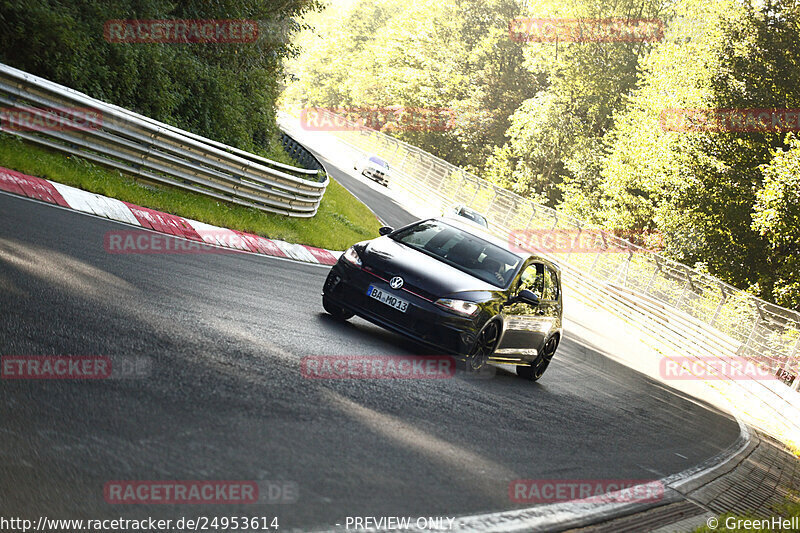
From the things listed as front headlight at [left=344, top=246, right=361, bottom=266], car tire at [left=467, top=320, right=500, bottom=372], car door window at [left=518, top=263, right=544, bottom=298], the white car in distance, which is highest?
car door window at [left=518, top=263, right=544, bottom=298]

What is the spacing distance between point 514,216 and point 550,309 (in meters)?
33.7

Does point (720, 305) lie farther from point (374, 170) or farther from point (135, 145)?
point (374, 170)

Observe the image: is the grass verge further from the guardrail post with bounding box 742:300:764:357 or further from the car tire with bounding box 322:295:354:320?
the guardrail post with bounding box 742:300:764:357

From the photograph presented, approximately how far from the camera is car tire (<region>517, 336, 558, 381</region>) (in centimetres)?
1101

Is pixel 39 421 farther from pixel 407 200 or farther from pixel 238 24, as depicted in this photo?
pixel 407 200

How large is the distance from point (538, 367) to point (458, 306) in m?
2.68

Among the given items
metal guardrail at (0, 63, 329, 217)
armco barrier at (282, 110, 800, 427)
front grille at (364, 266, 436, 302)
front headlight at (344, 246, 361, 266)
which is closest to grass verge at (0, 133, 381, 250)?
metal guardrail at (0, 63, 329, 217)

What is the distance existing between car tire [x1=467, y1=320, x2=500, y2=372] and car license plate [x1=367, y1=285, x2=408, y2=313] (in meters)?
0.91

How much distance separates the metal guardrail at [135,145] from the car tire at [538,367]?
7233 millimetres

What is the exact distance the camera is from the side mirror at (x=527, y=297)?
9898 mm

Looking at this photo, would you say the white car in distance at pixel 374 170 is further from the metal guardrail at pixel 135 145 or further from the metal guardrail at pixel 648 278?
the metal guardrail at pixel 135 145

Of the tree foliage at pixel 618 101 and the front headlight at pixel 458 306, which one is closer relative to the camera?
the front headlight at pixel 458 306

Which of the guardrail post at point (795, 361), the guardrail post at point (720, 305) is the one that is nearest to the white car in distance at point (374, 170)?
the guardrail post at point (720, 305)

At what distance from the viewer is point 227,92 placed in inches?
786
